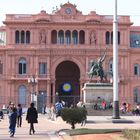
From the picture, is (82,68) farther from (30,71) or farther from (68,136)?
(68,136)

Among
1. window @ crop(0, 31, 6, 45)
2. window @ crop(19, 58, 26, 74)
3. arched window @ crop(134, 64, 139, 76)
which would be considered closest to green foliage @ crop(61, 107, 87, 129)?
window @ crop(19, 58, 26, 74)

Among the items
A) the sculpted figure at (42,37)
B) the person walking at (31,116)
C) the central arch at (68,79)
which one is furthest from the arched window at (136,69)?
the person walking at (31,116)

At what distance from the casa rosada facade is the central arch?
189cm

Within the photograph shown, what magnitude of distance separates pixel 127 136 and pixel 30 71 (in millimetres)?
81796

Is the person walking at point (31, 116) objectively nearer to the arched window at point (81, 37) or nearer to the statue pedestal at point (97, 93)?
the statue pedestal at point (97, 93)

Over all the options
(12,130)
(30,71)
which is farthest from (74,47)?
(12,130)

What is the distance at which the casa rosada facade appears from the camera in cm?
10406

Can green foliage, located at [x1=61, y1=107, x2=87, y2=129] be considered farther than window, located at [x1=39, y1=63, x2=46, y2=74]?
No

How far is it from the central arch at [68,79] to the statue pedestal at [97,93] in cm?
4028

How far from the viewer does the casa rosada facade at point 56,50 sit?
104m

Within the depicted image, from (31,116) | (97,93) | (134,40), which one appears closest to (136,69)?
(134,40)

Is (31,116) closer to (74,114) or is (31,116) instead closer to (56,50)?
(74,114)

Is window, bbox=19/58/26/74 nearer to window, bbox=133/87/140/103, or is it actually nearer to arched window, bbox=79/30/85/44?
arched window, bbox=79/30/85/44

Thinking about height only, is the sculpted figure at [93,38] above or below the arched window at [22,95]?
above
